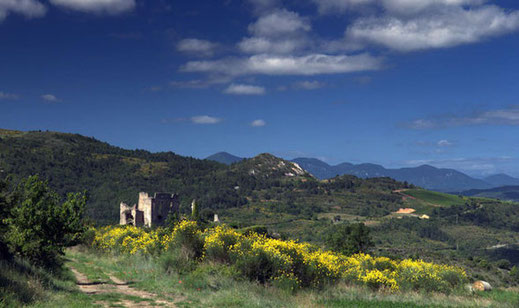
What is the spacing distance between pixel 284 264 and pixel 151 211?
45.3m

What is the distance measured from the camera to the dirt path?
14.4 meters

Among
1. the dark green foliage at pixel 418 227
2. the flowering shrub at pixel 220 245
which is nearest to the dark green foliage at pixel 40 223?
the flowering shrub at pixel 220 245

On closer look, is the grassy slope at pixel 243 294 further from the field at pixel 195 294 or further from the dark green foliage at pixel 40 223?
the dark green foliage at pixel 40 223

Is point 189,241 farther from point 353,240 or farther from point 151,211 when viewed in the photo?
point 353,240

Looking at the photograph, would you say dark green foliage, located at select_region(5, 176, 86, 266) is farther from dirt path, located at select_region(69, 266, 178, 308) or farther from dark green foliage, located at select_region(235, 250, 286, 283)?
dark green foliage, located at select_region(235, 250, 286, 283)

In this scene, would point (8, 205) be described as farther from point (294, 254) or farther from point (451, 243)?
point (451, 243)

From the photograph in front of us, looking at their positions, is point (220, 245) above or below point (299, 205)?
above

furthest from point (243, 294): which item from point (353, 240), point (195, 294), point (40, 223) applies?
point (353, 240)

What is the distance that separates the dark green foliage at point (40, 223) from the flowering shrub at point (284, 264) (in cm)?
495

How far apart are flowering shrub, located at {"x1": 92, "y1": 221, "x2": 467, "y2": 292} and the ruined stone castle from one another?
36.1m

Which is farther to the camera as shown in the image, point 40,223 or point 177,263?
point 177,263

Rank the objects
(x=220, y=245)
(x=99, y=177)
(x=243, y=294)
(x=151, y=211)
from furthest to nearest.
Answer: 1. (x=99, y=177)
2. (x=151, y=211)
3. (x=220, y=245)
4. (x=243, y=294)

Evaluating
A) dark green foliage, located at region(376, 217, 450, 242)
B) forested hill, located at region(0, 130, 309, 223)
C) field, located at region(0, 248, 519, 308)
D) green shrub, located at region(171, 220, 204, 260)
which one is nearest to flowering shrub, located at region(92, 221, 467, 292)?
green shrub, located at region(171, 220, 204, 260)

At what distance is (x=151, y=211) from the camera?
60.2 m
